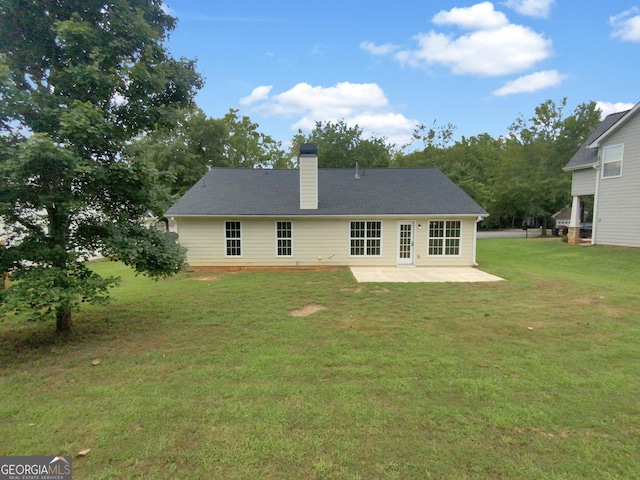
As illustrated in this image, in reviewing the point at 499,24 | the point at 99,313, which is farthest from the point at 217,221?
the point at 499,24

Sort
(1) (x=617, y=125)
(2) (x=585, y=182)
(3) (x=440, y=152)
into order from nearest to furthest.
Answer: (1) (x=617, y=125) → (2) (x=585, y=182) → (3) (x=440, y=152)

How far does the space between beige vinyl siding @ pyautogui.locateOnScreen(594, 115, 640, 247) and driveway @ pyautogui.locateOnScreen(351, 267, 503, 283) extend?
822 cm

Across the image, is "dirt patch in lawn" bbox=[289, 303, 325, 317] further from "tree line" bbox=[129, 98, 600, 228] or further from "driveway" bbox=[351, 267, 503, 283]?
"tree line" bbox=[129, 98, 600, 228]

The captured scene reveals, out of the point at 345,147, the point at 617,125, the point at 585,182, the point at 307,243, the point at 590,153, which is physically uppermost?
the point at 345,147

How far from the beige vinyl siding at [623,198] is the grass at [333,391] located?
10.2 meters

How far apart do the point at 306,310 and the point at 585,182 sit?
1785 centimetres

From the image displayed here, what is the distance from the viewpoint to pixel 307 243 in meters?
13.0

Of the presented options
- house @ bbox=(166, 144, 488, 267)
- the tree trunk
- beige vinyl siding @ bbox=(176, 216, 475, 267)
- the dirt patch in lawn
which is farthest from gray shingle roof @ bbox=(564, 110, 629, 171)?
the tree trunk

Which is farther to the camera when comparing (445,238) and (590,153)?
(590,153)

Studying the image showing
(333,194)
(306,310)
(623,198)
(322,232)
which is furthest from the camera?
(623,198)

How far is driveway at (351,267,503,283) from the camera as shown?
33.4 ft

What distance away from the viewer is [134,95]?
5062 millimetres

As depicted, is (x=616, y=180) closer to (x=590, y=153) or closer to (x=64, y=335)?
(x=590, y=153)

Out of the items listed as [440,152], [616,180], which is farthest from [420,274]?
[440,152]
